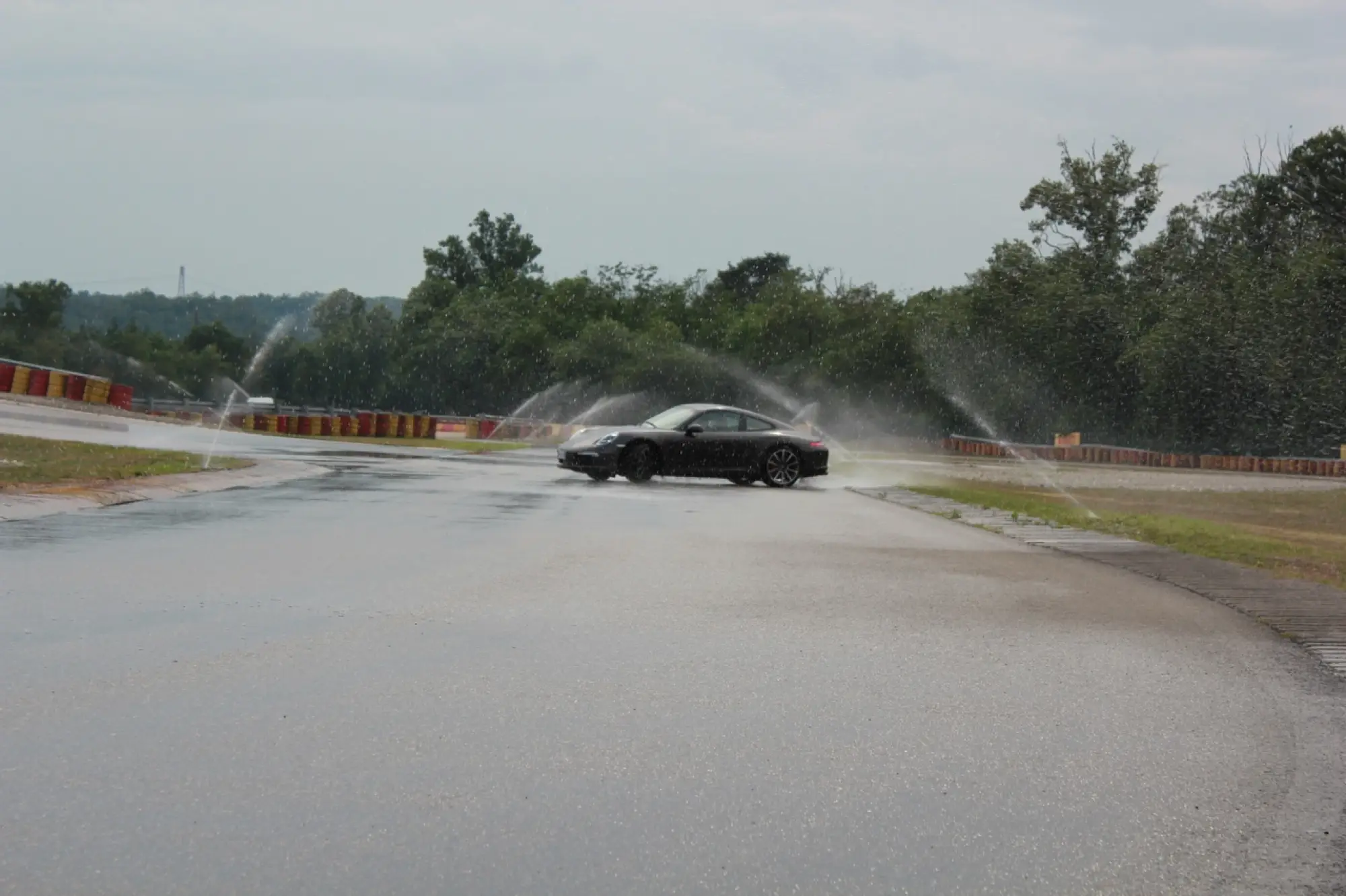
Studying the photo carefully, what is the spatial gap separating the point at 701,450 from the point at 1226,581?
15844 mm

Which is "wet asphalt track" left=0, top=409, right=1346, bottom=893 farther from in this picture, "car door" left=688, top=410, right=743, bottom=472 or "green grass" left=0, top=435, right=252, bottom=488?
"car door" left=688, top=410, right=743, bottom=472

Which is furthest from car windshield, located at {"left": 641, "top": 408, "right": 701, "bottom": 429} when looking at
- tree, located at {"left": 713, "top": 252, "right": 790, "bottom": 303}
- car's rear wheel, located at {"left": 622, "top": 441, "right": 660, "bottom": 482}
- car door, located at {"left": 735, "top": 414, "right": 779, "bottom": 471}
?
tree, located at {"left": 713, "top": 252, "right": 790, "bottom": 303}

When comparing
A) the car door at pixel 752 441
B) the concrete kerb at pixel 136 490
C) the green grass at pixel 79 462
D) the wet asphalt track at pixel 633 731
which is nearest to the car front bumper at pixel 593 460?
the car door at pixel 752 441

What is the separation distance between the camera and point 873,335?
108m

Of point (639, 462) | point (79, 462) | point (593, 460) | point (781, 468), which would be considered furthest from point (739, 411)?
point (79, 462)

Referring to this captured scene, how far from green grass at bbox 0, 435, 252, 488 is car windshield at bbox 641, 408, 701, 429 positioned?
666cm

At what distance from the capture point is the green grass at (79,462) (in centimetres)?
1998

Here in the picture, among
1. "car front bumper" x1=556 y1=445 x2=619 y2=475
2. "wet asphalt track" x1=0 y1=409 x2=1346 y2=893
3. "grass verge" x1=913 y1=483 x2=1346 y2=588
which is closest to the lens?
"wet asphalt track" x1=0 y1=409 x2=1346 y2=893

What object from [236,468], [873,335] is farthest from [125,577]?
[873,335]

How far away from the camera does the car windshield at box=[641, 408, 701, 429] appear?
→ 2886 cm

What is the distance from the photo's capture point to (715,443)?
94.5 ft

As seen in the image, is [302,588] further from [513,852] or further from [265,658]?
[513,852]

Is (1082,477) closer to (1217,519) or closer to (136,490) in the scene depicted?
(1217,519)

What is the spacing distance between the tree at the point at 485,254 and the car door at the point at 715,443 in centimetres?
16263
